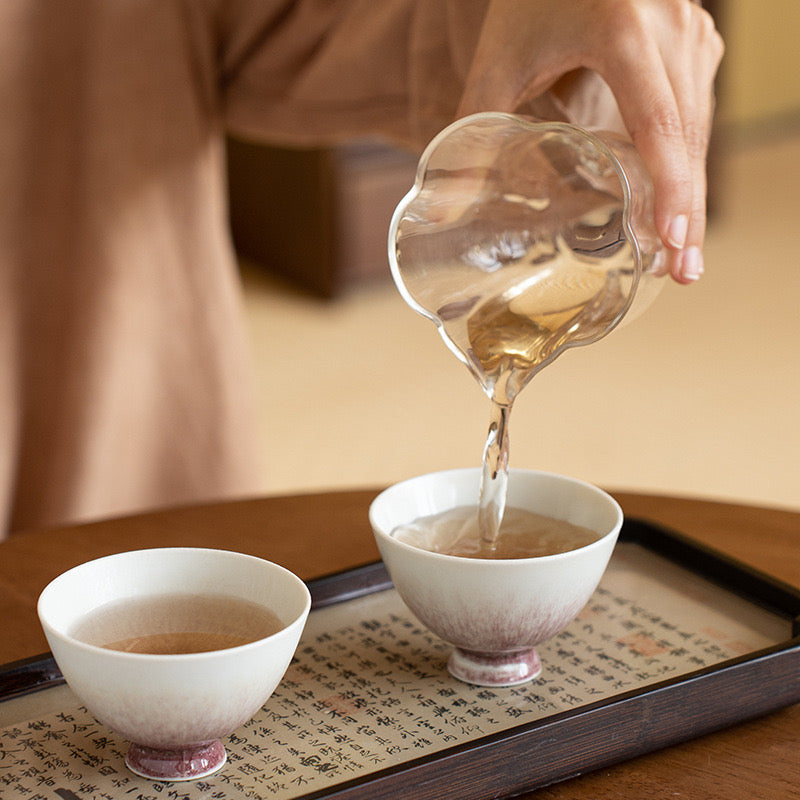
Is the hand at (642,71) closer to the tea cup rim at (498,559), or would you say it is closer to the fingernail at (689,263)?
the fingernail at (689,263)

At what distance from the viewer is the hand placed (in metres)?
0.58

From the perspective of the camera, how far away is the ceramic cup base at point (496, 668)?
1.73 ft

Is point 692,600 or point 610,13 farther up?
point 610,13

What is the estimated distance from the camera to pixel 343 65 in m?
0.91

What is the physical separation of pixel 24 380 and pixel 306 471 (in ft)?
2.91

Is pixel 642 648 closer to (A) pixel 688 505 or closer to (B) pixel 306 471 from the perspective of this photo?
(A) pixel 688 505

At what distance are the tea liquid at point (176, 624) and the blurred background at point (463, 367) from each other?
114 centimetres

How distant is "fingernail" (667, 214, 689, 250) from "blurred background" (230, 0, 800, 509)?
1.00m

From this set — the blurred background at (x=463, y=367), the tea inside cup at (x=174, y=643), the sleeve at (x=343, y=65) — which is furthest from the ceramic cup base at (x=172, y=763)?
the blurred background at (x=463, y=367)

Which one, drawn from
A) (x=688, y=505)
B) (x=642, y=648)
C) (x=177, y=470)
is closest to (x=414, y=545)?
(x=642, y=648)

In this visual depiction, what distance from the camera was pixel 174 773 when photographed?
45 cm

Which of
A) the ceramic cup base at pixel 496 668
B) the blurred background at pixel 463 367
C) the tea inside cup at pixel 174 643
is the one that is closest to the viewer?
the tea inside cup at pixel 174 643

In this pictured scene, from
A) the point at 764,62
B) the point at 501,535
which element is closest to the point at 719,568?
the point at 501,535

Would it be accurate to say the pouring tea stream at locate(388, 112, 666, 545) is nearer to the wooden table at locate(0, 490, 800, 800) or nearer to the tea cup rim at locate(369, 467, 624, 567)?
the tea cup rim at locate(369, 467, 624, 567)
